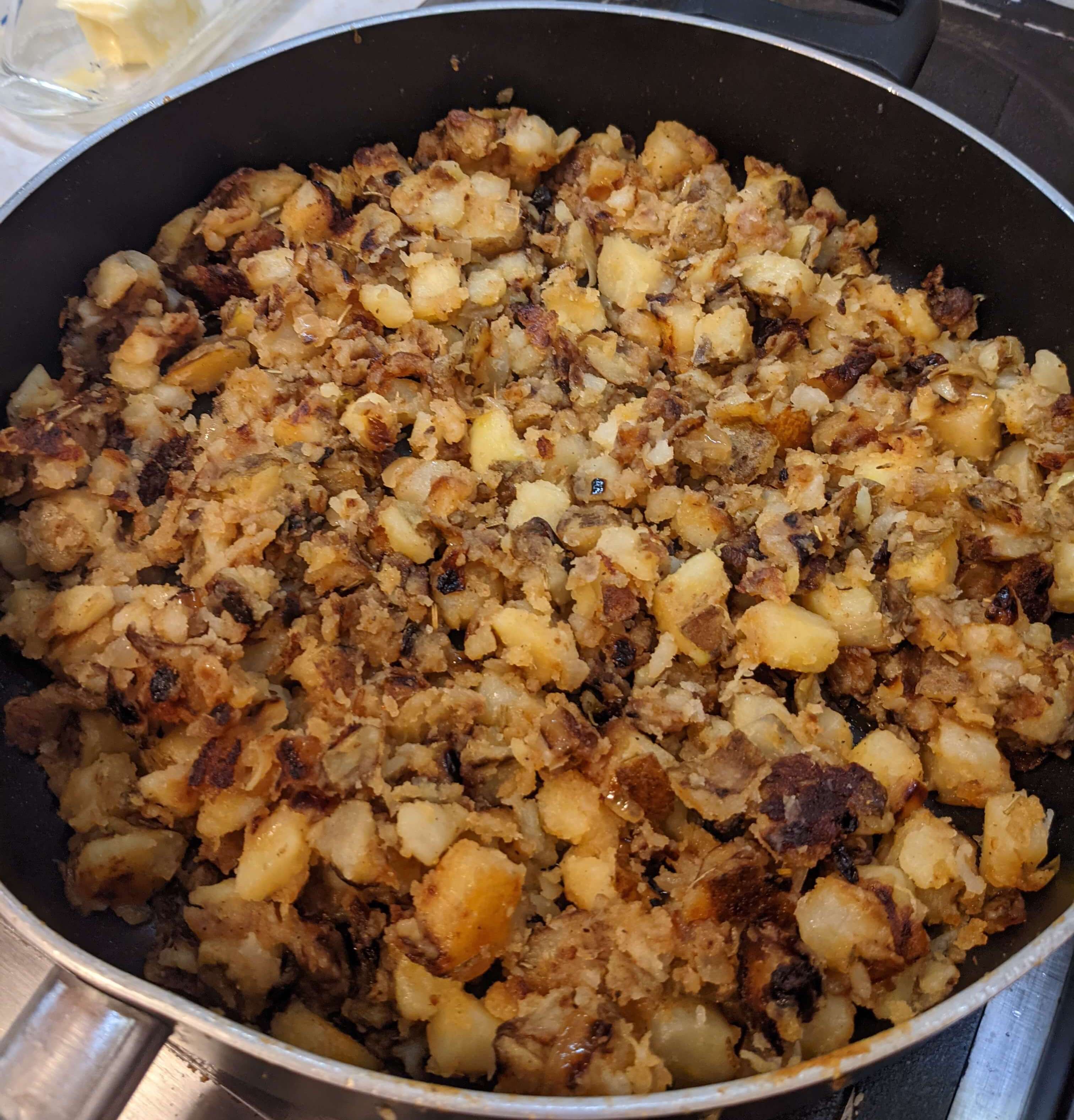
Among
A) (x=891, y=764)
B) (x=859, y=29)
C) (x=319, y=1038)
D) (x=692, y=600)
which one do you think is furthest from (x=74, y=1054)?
(x=859, y=29)

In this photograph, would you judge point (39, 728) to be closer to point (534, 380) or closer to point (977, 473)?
point (534, 380)

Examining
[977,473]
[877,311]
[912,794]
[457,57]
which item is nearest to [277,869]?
[912,794]

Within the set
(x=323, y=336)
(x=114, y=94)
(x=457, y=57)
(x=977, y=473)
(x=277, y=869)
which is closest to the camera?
(x=277, y=869)

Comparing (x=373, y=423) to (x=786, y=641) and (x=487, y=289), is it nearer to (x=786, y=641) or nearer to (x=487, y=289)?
(x=487, y=289)

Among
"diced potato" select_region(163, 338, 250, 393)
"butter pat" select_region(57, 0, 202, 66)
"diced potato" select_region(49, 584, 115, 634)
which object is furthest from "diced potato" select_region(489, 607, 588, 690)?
"butter pat" select_region(57, 0, 202, 66)

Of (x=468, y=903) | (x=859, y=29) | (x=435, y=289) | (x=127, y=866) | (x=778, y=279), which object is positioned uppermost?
(x=859, y=29)

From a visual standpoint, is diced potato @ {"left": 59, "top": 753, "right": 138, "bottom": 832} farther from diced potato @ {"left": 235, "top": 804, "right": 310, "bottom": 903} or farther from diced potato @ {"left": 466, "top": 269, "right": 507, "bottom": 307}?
diced potato @ {"left": 466, "top": 269, "right": 507, "bottom": 307}
